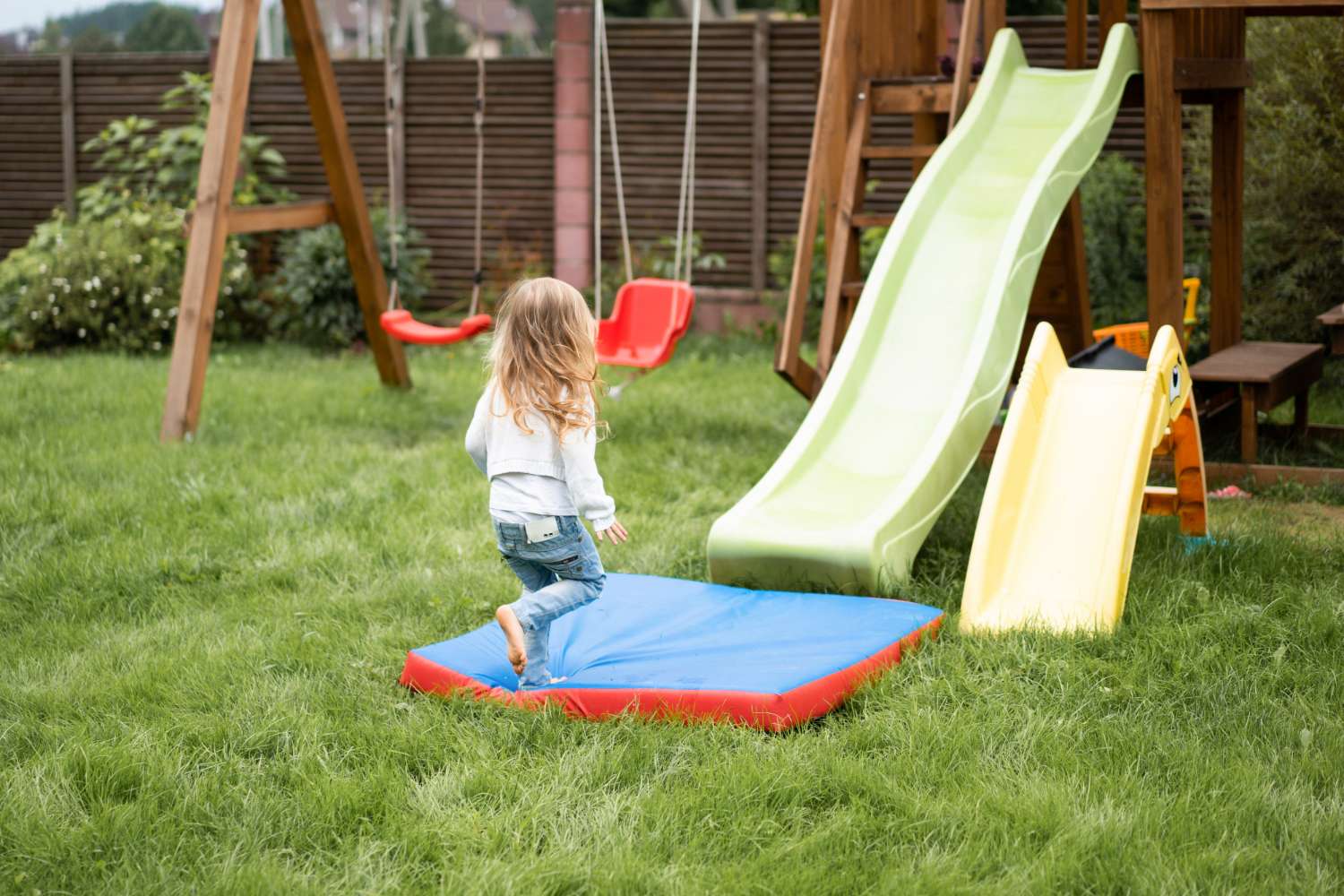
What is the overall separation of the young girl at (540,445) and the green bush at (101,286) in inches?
275

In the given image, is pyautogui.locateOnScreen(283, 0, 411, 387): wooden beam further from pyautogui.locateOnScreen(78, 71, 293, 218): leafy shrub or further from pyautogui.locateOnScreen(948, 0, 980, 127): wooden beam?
pyautogui.locateOnScreen(948, 0, 980, 127): wooden beam

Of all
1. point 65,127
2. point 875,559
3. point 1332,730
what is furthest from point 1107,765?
point 65,127

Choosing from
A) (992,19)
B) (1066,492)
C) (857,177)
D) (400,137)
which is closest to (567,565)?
(1066,492)

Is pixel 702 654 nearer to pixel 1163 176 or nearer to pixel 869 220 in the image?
pixel 869 220

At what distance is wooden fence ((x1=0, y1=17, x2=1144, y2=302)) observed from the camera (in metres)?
9.58

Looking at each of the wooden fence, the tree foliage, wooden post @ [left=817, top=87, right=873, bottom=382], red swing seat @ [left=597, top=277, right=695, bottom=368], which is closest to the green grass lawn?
wooden post @ [left=817, top=87, right=873, bottom=382]

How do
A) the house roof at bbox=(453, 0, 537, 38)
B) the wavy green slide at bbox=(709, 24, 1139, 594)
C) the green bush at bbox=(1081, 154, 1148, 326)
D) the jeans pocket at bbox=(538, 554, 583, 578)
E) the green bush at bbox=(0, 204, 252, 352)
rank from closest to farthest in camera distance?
the jeans pocket at bbox=(538, 554, 583, 578) → the wavy green slide at bbox=(709, 24, 1139, 594) → the green bush at bbox=(1081, 154, 1148, 326) → the green bush at bbox=(0, 204, 252, 352) → the house roof at bbox=(453, 0, 537, 38)

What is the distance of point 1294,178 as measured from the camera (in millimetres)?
7234

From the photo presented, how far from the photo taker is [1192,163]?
8250 mm

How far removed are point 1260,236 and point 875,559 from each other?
5.39 metres

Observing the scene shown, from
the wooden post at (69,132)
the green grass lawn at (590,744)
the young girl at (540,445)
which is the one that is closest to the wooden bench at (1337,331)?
the green grass lawn at (590,744)

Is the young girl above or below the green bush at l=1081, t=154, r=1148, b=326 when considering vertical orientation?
below

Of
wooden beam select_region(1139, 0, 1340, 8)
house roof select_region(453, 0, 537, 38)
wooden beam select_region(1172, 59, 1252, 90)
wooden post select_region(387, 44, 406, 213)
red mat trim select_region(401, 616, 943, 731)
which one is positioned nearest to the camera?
red mat trim select_region(401, 616, 943, 731)

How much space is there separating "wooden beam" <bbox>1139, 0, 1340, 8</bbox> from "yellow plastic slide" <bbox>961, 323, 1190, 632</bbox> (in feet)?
6.20
